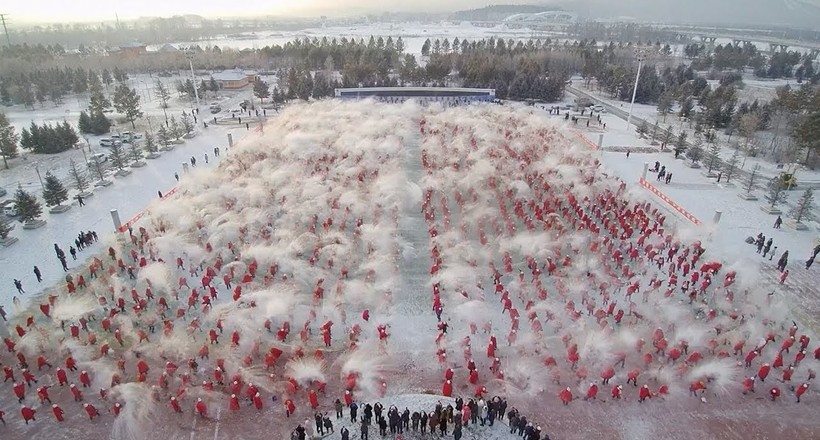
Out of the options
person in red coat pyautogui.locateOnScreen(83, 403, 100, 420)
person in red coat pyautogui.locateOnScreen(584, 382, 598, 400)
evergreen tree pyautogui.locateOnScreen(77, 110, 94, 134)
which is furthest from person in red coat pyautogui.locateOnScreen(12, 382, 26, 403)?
evergreen tree pyautogui.locateOnScreen(77, 110, 94, 134)

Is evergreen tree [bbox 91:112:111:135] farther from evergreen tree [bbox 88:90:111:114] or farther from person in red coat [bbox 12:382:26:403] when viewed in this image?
person in red coat [bbox 12:382:26:403]

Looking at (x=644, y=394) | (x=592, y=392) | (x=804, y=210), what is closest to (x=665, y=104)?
(x=804, y=210)

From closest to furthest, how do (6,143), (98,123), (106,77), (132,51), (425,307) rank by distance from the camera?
1. (425,307)
2. (6,143)
3. (98,123)
4. (106,77)
5. (132,51)

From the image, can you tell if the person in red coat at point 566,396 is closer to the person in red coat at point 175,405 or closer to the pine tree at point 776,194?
the person in red coat at point 175,405

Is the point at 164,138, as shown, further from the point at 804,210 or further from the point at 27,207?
the point at 804,210

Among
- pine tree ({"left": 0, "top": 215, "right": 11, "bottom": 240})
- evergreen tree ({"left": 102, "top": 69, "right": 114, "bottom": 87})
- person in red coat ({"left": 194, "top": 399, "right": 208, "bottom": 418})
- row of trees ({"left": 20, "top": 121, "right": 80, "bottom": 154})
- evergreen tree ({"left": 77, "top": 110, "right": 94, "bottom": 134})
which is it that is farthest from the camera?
evergreen tree ({"left": 102, "top": 69, "right": 114, "bottom": 87})

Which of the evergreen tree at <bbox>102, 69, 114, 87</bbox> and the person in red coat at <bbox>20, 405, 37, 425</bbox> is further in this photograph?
the evergreen tree at <bbox>102, 69, 114, 87</bbox>

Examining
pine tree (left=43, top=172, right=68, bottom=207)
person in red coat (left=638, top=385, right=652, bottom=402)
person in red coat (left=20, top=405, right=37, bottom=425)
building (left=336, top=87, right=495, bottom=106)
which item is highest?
building (left=336, top=87, right=495, bottom=106)
